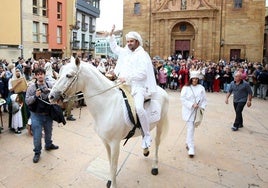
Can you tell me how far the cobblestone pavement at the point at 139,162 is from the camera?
4.21 m

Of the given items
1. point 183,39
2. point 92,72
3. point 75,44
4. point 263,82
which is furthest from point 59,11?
point 92,72

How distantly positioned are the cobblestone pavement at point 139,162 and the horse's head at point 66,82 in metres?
1.61

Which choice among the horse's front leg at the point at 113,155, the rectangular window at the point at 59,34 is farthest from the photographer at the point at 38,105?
the rectangular window at the point at 59,34

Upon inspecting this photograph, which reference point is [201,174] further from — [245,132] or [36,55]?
[36,55]

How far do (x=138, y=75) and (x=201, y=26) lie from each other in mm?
27416

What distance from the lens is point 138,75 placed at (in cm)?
377

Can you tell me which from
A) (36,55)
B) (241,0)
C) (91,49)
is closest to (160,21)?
(241,0)

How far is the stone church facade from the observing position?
27.7 metres

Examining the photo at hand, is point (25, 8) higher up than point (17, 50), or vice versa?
point (25, 8)

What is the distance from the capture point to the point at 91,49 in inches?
1478

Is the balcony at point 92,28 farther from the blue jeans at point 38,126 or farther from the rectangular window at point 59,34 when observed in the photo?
the blue jeans at point 38,126

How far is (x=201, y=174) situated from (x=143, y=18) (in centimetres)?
2880

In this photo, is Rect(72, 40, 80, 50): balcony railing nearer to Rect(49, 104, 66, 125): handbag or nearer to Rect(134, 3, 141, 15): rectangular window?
Rect(134, 3, 141, 15): rectangular window

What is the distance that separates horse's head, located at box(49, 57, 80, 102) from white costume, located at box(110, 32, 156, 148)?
785 mm
